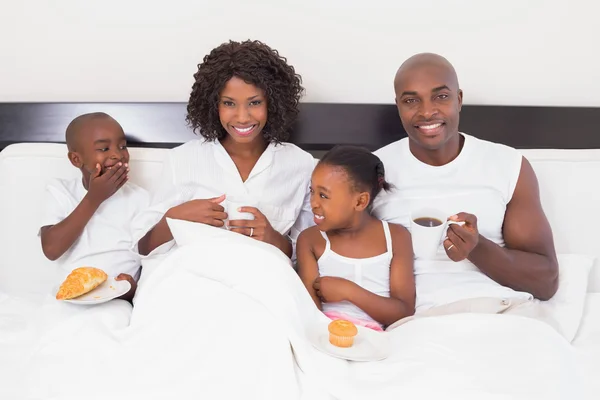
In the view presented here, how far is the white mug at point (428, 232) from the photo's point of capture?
1.28m

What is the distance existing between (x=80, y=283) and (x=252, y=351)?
58 centimetres

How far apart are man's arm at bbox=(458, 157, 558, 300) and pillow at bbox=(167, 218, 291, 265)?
0.54 meters

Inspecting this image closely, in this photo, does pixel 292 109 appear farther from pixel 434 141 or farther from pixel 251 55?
pixel 434 141

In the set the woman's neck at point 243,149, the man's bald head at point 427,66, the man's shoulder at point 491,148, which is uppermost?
the man's bald head at point 427,66

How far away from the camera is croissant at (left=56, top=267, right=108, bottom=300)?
1.44 m

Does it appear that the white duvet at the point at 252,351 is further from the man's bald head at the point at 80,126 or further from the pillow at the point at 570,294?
the man's bald head at the point at 80,126

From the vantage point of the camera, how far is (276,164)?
5.82 feet

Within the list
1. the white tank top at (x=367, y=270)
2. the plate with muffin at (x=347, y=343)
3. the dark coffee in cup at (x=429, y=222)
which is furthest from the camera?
the white tank top at (x=367, y=270)

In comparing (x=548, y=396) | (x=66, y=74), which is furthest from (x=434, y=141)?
(x=66, y=74)

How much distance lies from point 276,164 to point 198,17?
0.64 meters

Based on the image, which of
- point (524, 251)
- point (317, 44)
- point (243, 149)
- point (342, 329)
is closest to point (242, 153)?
point (243, 149)

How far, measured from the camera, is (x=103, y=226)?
175 cm

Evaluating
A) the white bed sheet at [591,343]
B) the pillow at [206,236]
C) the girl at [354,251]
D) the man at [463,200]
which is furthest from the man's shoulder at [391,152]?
the white bed sheet at [591,343]

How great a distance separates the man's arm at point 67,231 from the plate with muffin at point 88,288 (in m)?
0.16
